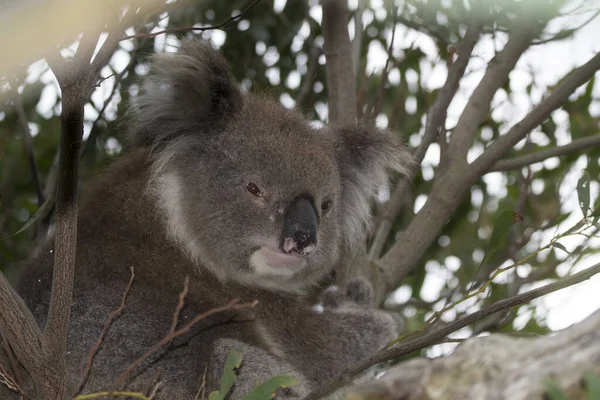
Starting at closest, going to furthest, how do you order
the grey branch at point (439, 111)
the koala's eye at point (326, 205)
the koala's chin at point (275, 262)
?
the koala's chin at point (275, 262)
the koala's eye at point (326, 205)
the grey branch at point (439, 111)

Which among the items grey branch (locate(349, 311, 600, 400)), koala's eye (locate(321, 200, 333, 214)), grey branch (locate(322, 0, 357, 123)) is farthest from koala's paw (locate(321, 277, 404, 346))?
grey branch (locate(349, 311, 600, 400))

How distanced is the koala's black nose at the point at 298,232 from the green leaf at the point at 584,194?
3.45ft

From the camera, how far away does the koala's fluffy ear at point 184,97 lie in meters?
3.28

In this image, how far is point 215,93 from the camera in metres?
3.43

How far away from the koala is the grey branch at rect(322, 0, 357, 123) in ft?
1.24

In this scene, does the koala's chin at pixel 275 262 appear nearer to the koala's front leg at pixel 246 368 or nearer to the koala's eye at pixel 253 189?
the koala's eye at pixel 253 189

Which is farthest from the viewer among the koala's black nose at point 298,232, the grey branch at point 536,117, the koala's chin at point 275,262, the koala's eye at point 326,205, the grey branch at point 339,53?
the grey branch at point 339,53

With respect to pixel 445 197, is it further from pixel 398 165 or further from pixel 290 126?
pixel 290 126

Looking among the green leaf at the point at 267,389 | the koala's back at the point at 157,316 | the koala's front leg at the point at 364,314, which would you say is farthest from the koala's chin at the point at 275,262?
the green leaf at the point at 267,389

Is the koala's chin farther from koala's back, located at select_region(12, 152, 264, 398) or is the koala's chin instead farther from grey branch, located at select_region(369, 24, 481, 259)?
grey branch, located at select_region(369, 24, 481, 259)

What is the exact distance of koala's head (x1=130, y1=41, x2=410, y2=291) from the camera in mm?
3223

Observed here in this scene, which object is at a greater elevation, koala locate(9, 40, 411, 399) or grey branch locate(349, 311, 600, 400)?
koala locate(9, 40, 411, 399)

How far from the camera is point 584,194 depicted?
111 inches

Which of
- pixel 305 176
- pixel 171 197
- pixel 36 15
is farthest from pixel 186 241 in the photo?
pixel 36 15
